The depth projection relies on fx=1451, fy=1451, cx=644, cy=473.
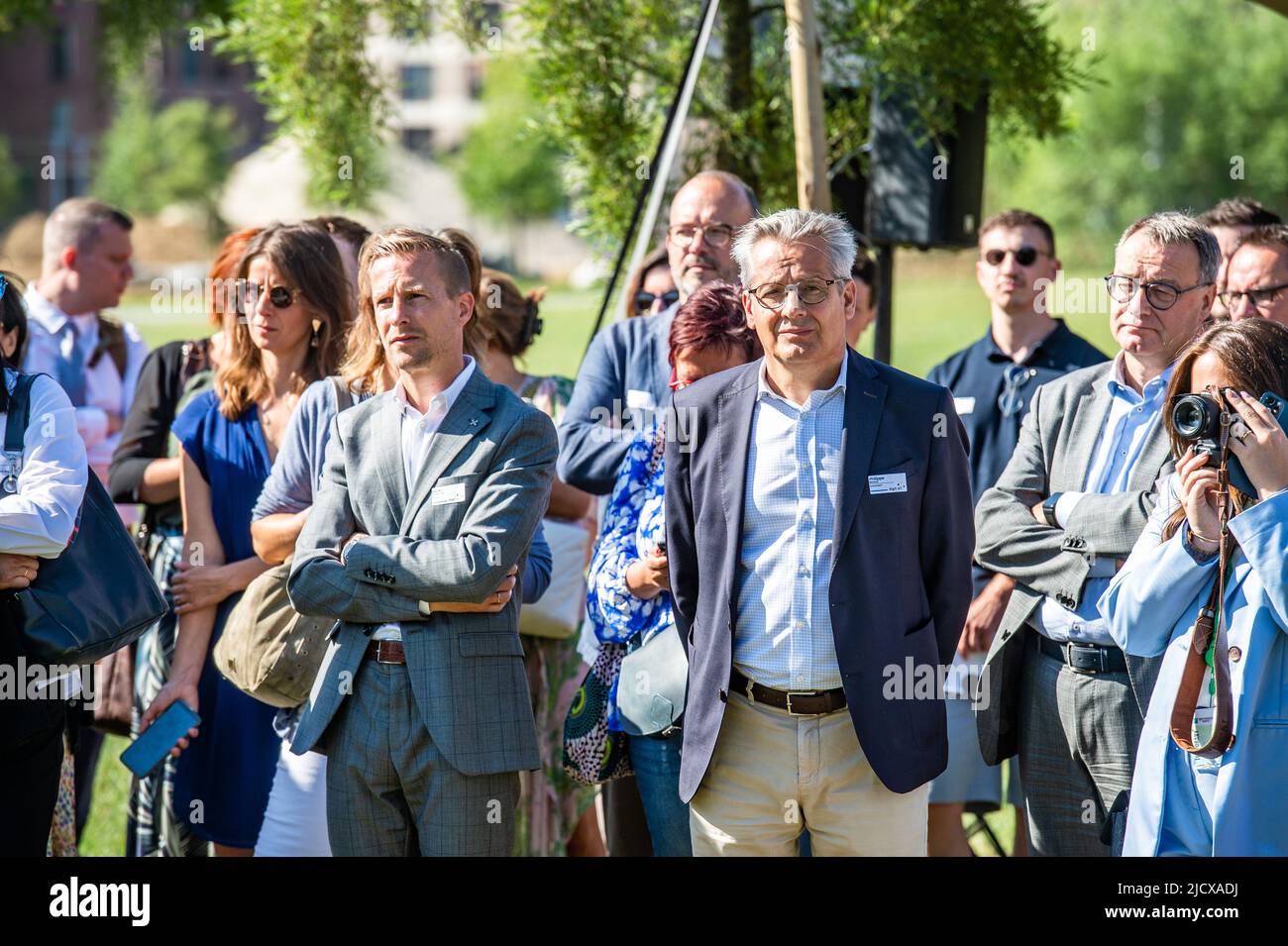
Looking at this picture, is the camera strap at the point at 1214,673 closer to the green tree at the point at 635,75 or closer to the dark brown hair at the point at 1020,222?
the dark brown hair at the point at 1020,222

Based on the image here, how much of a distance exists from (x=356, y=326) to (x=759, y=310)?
129 centimetres

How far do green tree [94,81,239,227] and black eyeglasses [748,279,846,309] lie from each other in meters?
77.2

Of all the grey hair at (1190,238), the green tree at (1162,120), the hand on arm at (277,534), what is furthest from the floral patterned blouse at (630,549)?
the green tree at (1162,120)

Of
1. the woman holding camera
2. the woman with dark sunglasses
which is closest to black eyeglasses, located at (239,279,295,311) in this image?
the woman with dark sunglasses

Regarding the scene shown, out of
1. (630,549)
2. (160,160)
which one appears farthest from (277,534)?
(160,160)

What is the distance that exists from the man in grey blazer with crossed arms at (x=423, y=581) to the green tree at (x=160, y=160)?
7674cm

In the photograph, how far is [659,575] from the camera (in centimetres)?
399

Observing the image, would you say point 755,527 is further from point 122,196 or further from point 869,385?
point 122,196

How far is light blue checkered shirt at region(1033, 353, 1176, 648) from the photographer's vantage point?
3951mm

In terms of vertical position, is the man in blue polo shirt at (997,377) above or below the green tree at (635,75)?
below

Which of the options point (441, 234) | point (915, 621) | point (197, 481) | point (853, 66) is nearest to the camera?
point (915, 621)

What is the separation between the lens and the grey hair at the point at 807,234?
12.0 ft

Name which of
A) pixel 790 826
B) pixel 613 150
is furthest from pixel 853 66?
pixel 790 826

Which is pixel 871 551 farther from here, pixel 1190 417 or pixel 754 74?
pixel 754 74
